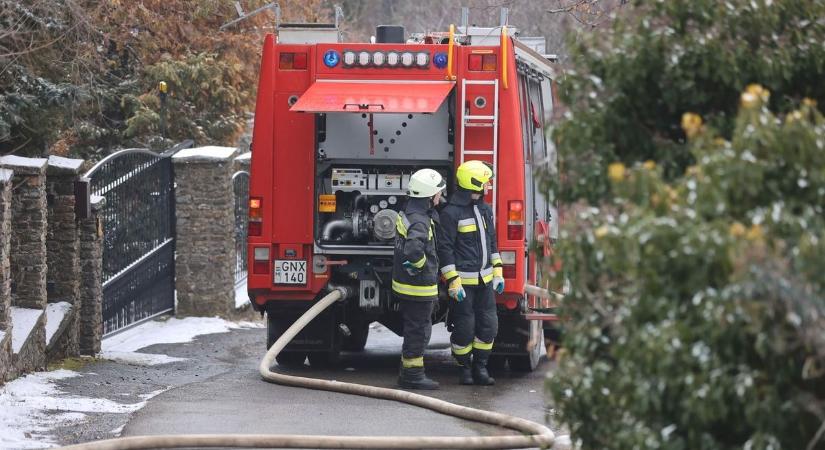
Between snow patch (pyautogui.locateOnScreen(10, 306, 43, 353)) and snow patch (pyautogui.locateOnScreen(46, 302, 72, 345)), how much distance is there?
37cm

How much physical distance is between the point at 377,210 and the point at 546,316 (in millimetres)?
1841

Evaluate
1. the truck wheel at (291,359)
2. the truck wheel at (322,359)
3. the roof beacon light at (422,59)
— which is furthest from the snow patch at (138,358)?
the roof beacon light at (422,59)

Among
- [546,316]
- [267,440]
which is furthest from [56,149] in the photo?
[267,440]

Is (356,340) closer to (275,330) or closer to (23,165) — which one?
(275,330)

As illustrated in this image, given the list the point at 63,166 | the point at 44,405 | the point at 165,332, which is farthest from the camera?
the point at 165,332

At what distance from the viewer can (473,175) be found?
32.5 feet

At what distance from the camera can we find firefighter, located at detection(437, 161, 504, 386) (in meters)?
10.1

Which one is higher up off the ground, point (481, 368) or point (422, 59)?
point (422, 59)

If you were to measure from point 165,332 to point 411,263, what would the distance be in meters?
4.92

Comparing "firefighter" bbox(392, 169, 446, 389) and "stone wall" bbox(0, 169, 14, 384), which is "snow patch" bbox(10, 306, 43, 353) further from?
"firefighter" bbox(392, 169, 446, 389)

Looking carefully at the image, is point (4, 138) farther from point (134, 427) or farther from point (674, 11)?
point (674, 11)

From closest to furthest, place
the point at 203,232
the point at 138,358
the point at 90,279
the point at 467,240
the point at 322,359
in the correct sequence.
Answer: the point at 467,240
the point at 322,359
the point at 90,279
the point at 138,358
the point at 203,232

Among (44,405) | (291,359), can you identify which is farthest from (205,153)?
(44,405)

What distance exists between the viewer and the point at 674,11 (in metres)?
5.00
